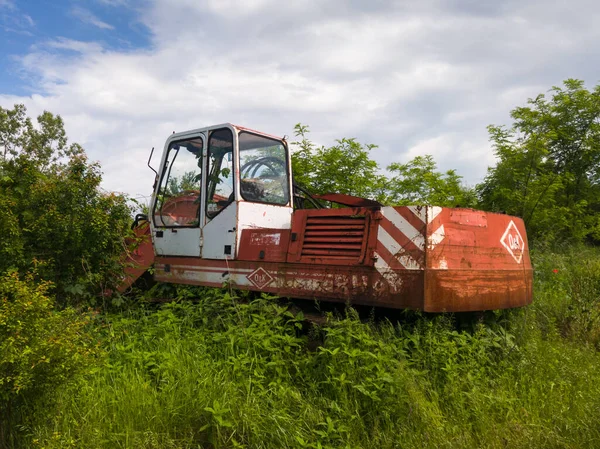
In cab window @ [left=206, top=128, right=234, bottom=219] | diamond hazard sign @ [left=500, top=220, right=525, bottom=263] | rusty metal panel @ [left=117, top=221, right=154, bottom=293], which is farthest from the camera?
rusty metal panel @ [left=117, top=221, right=154, bottom=293]

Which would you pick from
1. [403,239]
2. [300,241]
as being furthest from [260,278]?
[403,239]

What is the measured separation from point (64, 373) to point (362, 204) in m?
3.11

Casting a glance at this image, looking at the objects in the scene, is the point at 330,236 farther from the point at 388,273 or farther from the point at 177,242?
the point at 177,242

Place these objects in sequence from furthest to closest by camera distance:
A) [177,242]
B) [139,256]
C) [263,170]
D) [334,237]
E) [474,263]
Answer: [139,256], [177,242], [263,170], [334,237], [474,263]

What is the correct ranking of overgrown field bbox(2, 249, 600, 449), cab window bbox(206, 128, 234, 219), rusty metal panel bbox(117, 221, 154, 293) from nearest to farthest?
overgrown field bbox(2, 249, 600, 449)
cab window bbox(206, 128, 234, 219)
rusty metal panel bbox(117, 221, 154, 293)

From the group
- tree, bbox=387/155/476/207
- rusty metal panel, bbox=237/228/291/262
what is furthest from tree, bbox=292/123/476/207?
rusty metal panel, bbox=237/228/291/262

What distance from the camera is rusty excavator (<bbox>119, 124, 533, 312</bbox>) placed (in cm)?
Answer: 397

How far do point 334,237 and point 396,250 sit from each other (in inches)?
25.0

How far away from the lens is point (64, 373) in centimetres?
280

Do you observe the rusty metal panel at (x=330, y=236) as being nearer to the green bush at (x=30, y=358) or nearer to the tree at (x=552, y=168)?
the green bush at (x=30, y=358)

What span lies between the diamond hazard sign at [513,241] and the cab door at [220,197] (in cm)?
263

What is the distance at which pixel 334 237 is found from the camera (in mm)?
4402

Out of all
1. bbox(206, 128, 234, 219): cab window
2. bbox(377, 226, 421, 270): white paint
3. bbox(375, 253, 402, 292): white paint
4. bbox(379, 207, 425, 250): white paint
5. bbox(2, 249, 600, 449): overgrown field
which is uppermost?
bbox(206, 128, 234, 219): cab window

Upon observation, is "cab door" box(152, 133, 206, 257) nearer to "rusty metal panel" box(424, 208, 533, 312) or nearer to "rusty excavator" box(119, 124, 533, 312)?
"rusty excavator" box(119, 124, 533, 312)
